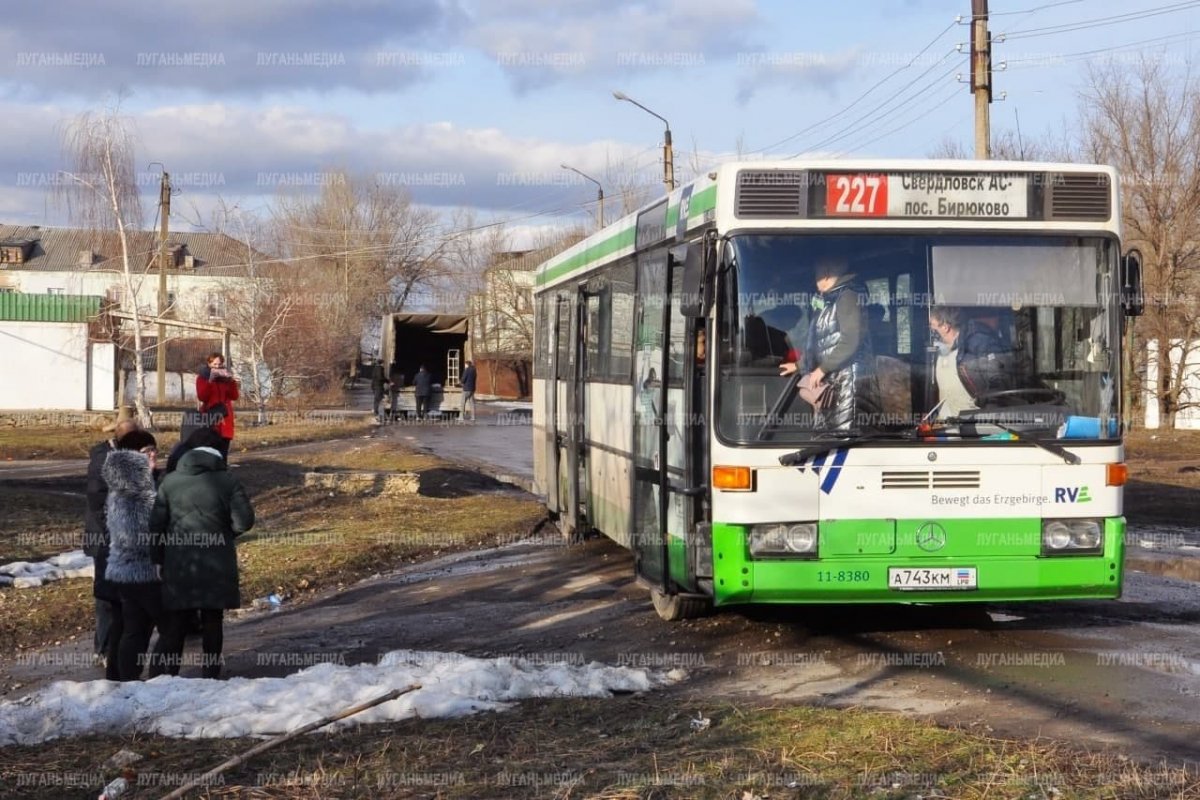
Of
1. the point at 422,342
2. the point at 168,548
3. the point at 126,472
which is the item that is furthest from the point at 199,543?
the point at 422,342

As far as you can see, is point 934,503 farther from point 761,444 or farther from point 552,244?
point 552,244

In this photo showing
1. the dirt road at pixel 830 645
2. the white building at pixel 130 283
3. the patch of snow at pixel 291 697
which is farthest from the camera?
the white building at pixel 130 283

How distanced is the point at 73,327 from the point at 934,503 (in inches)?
1812

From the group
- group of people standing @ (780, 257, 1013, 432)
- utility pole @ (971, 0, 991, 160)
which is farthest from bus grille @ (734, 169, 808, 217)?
utility pole @ (971, 0, 991, 160)

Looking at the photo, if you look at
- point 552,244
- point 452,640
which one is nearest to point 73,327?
point 552,244

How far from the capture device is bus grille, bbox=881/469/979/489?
847 centimetres

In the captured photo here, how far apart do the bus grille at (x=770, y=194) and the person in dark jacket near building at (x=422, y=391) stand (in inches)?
1315

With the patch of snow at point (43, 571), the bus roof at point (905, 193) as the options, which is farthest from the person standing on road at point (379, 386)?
the bus roof at point (905, 193)

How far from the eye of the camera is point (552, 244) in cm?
7031

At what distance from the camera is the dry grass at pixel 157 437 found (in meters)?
29.9

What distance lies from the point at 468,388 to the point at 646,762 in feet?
118

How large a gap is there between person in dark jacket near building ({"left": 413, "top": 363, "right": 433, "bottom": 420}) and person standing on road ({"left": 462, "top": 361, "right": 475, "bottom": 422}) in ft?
3.40

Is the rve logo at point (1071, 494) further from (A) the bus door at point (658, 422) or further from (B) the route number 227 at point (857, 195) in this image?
(A) the bus door at point (658, 422)

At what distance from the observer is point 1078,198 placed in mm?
8656
